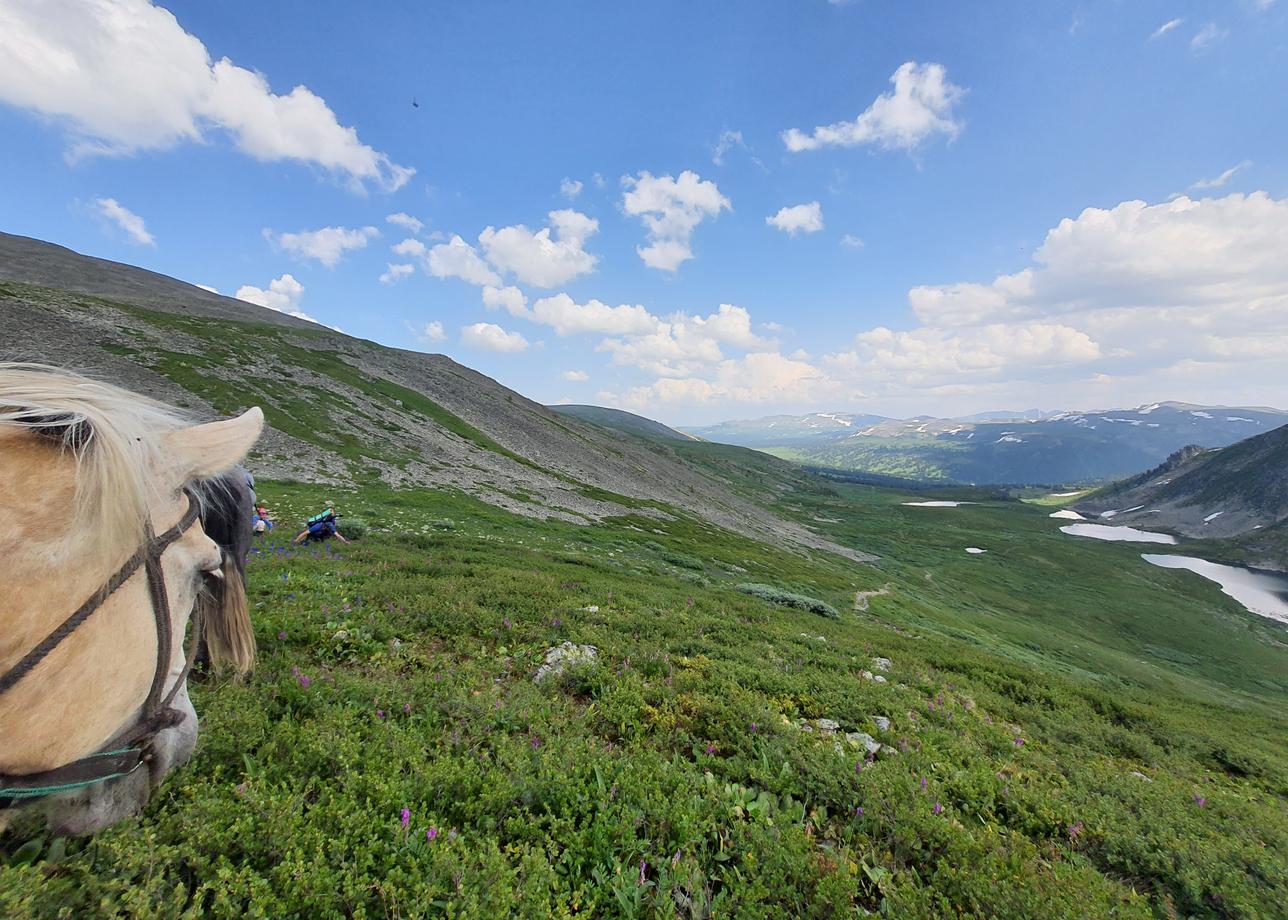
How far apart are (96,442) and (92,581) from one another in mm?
645

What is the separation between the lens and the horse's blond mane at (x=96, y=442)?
214 centimetres

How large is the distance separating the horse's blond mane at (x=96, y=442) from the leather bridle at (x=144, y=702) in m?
0.17

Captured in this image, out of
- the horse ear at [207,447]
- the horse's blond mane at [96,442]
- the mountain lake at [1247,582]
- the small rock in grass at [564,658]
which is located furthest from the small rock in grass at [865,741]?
the mountain lake at [1247,582]

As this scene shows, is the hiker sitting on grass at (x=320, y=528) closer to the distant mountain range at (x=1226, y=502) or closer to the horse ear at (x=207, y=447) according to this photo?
the horse ear at (x=207, y=447)

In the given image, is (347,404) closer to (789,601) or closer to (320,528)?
(320,528)

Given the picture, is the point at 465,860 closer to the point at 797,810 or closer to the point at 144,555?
the point at 144,555

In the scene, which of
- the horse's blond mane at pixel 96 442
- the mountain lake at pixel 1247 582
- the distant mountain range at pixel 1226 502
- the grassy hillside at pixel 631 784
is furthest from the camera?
the distant mountain range at pixel 1226 502

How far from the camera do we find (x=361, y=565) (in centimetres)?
1299

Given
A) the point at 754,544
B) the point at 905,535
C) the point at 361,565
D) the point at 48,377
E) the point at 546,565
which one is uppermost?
the point at 48,377

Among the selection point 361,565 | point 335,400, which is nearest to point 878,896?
point 361,565

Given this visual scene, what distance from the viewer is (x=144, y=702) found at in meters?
2.58

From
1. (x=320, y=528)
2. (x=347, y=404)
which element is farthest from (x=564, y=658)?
(x=347, y=404)

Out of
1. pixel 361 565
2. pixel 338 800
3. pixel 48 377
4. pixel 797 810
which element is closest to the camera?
pixel 48 377

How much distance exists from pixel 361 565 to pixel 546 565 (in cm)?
639
